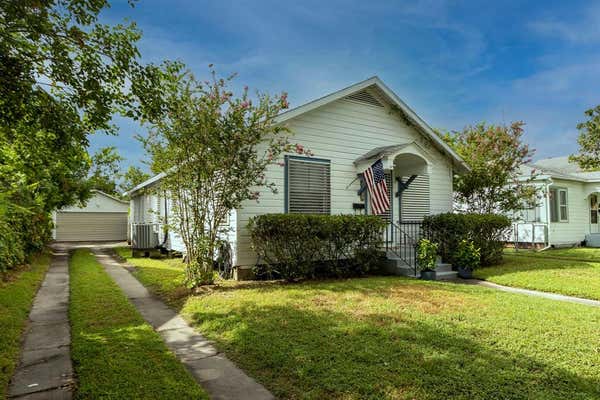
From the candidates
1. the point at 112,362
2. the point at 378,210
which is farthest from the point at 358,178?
the point at 112,362

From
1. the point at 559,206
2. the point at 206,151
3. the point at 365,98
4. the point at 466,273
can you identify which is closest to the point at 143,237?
the point at 206,151

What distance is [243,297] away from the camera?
6.94m

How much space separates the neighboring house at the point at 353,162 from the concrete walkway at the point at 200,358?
296 centimetres

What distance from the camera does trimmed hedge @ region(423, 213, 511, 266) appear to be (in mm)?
10703

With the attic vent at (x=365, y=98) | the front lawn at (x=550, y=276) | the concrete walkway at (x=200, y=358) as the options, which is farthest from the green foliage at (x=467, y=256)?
the concrete walkway at (x=200, y=358)

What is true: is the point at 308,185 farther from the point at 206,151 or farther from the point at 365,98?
the point at 365,98

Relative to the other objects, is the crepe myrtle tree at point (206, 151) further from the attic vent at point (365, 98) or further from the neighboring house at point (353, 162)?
the attic vent at point (365, 98)

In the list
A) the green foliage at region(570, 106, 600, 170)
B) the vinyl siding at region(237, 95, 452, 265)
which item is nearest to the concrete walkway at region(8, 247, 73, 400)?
the vinyl siding at region(237, 95, 452, 265)

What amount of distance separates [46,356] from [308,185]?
7.03m

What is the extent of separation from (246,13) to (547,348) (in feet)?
30.0

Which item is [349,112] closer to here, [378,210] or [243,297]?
[378,210]

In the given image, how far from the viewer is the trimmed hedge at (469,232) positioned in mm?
10703

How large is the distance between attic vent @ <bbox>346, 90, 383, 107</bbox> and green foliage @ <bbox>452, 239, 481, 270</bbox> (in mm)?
5049

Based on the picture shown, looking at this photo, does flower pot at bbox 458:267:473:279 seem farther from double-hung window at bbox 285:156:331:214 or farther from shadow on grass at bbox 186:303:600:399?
shadow on grass at bbox 186:303:600:399
